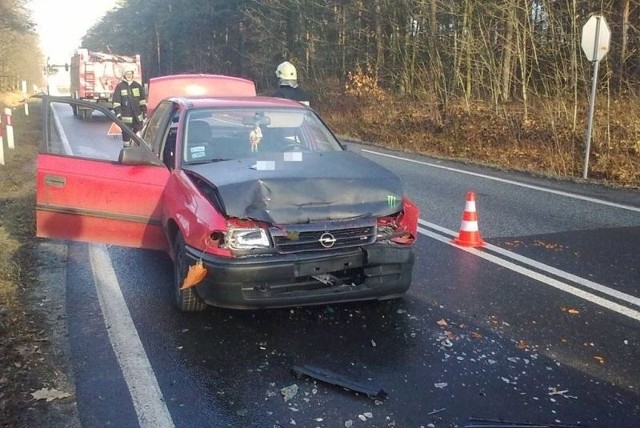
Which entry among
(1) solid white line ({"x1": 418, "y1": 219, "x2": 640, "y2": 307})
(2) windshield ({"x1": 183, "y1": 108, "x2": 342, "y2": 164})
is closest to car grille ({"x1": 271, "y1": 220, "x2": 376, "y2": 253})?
(2) windshield ({"x1": 183, "y1": 108, "x2": 342, "y2": 164})

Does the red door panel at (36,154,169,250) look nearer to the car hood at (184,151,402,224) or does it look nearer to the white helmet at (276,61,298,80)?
the car hood at (184,151,402,224)

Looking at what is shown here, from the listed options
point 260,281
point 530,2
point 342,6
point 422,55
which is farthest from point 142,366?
point 342,6

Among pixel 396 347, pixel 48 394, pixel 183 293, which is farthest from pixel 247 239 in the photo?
pixel 48 394

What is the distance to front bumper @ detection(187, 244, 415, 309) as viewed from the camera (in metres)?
4.13

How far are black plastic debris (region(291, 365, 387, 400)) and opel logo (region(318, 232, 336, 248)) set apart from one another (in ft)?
2.81

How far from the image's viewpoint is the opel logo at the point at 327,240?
424 cm

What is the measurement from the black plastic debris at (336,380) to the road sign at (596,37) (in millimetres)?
9965

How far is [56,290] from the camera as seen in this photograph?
5336 millimetres

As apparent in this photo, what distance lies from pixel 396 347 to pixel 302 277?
0.81m

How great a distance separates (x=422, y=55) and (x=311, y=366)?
21.1 meters

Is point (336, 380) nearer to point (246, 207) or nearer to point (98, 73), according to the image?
point (246, 207)

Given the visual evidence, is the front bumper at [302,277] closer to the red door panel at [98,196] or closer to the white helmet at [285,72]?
the red door panel at [98,196]

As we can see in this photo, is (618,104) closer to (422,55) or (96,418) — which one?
(422,55)

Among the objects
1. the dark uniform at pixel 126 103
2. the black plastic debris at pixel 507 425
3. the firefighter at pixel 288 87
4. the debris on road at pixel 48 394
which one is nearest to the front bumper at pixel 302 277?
the debris on road at pixel 48 394
